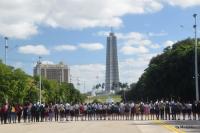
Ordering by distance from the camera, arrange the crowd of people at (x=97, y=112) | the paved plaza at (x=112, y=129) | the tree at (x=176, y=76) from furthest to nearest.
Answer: the tree at (x=176, y=76), the crowd of people at (x=97, y=112), the paved plaza at (x=112, y=129)

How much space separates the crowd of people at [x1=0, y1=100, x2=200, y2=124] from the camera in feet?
176

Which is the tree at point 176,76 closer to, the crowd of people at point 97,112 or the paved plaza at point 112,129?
the crowd of people at point 97,112

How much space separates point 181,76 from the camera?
97.4 metres

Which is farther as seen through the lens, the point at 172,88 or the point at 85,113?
the point at 172,88

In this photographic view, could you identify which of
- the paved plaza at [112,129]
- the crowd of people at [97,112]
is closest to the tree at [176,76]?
the crowd of people at [97,112]

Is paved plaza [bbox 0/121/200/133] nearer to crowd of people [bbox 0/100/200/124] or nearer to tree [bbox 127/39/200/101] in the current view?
crowd of people [bbox 0/100/200/124]

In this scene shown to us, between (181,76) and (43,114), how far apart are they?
46115 millimetres

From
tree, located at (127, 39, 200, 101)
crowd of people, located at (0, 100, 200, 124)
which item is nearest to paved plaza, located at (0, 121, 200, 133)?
crowd of people, located at (0, 100, 200, 124)

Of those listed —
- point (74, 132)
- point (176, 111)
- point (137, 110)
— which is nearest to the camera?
point (74, 132)

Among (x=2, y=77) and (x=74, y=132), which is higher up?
(x=2, y=77)

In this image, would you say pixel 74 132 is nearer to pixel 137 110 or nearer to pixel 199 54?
pixel 137 110

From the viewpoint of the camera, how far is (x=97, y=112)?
58531 millimetres

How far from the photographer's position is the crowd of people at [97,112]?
176 feet

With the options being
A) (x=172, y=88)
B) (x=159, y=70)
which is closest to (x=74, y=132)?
(x=172, y=88)
